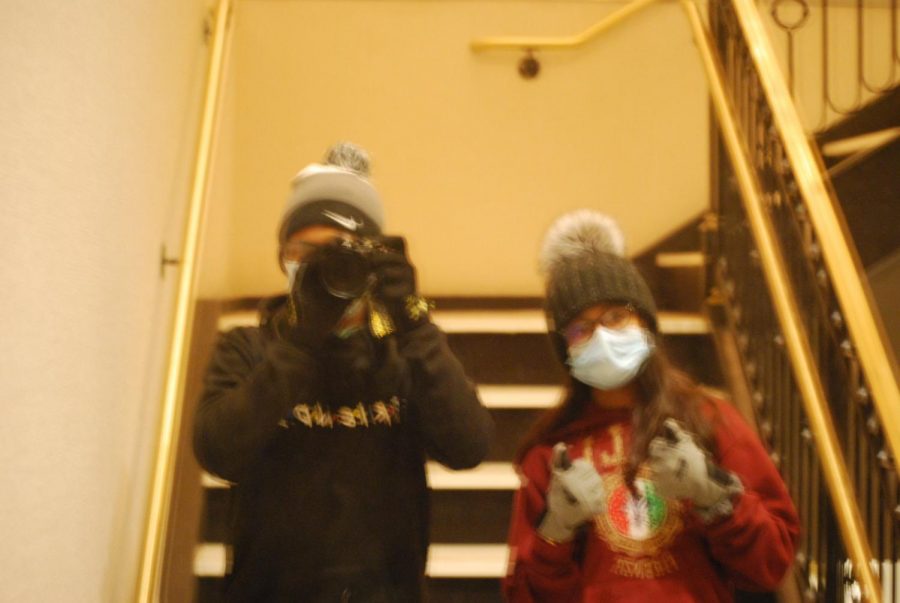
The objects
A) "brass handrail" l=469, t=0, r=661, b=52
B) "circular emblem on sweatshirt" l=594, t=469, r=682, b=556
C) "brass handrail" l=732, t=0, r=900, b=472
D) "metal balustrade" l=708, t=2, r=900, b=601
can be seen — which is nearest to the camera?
"circular emblem on sweatshirt" l=594, t=469, r=682, b=556

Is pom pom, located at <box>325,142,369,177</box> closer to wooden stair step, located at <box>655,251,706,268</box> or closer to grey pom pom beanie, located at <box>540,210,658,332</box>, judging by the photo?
grey pom pom beanie, located at <box>540,210,658,332</box>

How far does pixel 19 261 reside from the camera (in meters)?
1.48

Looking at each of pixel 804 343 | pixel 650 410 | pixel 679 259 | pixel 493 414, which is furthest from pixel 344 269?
pixel 679 259

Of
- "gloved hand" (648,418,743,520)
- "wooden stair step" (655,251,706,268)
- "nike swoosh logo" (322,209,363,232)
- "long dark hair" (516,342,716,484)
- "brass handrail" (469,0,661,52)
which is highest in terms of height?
"brass handrail" (469,0,661,52)

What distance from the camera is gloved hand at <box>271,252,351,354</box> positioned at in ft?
4.11

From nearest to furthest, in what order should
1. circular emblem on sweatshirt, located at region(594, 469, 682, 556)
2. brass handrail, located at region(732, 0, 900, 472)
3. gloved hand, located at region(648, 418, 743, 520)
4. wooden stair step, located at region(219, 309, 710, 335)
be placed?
gloved hand, located at region(648, 418, 743, 520)
circular emblem on sweatshirt, located at region(594, 469, 682, 556)
brass handrail, located at region(732, 0, 900, 472)
wooden stair step, located at region(219, 309, 710, 335)

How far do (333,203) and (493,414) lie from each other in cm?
142

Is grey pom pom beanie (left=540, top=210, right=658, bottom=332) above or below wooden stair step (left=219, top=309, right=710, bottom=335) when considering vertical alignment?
below

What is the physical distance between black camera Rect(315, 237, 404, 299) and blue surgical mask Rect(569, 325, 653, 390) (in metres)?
0.34

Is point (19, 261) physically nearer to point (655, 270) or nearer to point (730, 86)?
point (730, 86)

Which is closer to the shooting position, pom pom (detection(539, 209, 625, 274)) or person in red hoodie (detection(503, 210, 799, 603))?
person in red hoodie (detection(503, 210, 799, 603))


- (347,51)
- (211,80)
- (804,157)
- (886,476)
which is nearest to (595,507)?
(886,476)

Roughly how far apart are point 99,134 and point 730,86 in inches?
63.4

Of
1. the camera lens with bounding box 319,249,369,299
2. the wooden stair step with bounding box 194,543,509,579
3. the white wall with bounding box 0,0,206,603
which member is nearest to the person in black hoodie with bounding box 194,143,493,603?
the camera lens with bounding box 319,249,369,299
